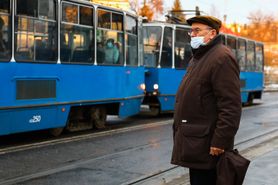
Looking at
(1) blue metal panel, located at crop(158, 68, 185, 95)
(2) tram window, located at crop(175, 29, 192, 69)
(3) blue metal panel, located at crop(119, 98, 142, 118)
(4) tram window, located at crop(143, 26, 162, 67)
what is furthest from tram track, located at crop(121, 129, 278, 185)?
(4) tram window, located at crop(143, 26, 162, 67)

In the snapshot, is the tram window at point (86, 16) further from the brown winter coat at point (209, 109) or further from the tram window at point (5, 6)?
the brown winter coat at point (209, 109)

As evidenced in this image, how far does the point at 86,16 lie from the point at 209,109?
8270 millimetres

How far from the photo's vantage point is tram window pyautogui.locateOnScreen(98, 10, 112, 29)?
39.3 feet

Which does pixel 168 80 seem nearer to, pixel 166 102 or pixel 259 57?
pixel 166 102

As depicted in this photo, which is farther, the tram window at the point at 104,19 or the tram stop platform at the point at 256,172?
the tram window at the point at 104,19

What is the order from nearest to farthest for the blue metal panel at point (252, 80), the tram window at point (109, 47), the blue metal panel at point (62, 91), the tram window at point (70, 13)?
the blue metal panel at point (62, 91), the tram window at point (70, 13), the tram window at point (109, 47), the blue metal panel at point (252, 80)

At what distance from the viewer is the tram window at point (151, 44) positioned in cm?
1599

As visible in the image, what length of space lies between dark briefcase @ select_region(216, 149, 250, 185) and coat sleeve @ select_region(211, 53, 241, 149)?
9 cm

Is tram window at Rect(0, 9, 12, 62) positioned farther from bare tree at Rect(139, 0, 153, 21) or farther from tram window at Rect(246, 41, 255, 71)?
bare tree at Rect(139, 0, 153, 21)

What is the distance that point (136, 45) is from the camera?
13969 millimetres

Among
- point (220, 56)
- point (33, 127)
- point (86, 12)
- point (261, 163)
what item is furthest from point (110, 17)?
point (220, 56)

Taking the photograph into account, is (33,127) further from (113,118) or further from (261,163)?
(113,118)

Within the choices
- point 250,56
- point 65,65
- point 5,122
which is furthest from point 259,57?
point 5,122

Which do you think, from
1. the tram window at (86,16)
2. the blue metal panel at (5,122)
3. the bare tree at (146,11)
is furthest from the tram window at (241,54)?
the bare tree at (146,11)
